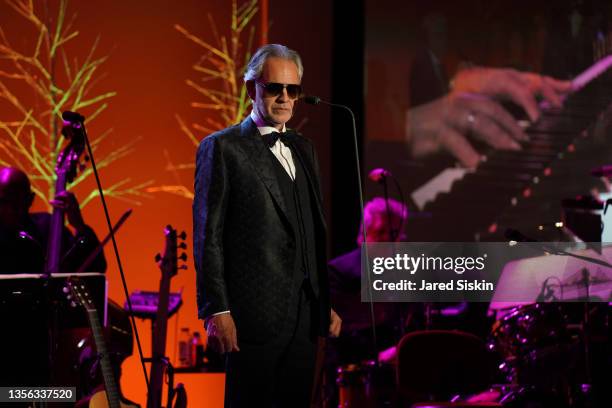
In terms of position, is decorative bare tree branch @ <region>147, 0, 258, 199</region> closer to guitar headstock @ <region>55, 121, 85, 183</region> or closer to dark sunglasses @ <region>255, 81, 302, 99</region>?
guitar headstock @ <region>55, 121, 85, 183</region>

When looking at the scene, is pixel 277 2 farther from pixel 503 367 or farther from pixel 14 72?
pixel 503 367

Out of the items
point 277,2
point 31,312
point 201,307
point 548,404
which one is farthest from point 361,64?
point 201,307

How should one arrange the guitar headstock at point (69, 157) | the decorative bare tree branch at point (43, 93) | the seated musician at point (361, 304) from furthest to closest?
the decorative bare tree branch at point (43, 93)
the seated musician at point (361, 304)
the guitar headstock at point (69, 157)

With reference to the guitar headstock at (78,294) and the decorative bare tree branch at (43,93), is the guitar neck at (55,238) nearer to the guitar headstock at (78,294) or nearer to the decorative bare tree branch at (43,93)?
the guitar headstock at (78,294)

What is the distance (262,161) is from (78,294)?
137 centimetres

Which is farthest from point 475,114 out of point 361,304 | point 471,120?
point 361,304

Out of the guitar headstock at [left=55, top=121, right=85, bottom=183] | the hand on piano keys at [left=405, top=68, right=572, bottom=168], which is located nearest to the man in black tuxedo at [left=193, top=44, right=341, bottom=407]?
the guitar headstock at [left=55, top=121, right=85, bottom=183]

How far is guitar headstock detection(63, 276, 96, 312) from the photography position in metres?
3.68

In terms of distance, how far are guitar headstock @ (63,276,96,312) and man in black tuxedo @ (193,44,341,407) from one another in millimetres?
1211

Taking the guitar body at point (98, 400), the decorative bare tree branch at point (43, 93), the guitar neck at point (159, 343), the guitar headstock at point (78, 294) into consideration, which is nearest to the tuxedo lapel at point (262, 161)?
the guitar headstock at point (78, 294)

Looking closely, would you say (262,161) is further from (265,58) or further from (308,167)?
(265,58)

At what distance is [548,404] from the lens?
4.64m

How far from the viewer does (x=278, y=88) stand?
2752 millimetres

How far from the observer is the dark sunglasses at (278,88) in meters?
2.75
